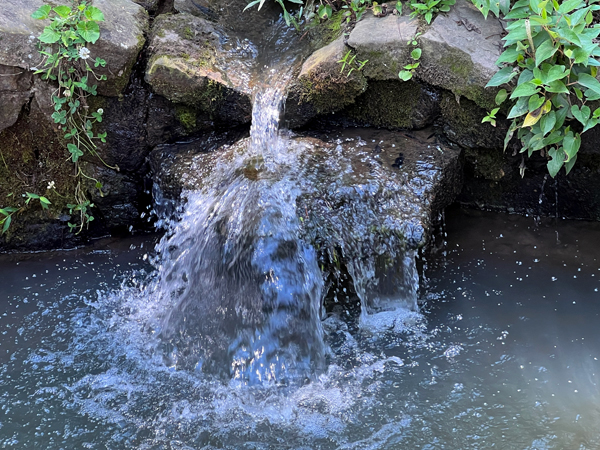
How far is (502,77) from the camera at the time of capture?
2.68 metres

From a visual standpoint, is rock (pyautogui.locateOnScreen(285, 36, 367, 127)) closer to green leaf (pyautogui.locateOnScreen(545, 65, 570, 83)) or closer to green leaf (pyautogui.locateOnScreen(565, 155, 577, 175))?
green leaf (pyautogui.locateOnScreen(545, 65, 570, 83))

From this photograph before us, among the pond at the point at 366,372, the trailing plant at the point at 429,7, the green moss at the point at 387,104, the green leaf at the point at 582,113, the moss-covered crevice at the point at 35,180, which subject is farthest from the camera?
the moss-covered crevice at the point at 35,180

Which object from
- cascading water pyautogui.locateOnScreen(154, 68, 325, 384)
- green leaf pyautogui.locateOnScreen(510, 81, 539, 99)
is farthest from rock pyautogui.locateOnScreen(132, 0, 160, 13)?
green leaf pyautogui.locateOnScreen(510, 81, 539, 99)

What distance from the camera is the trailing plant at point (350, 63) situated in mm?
3041

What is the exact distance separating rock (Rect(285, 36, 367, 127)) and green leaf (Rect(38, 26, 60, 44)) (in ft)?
4.35

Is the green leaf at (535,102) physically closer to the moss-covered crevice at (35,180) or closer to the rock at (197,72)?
the rock at (197,72)

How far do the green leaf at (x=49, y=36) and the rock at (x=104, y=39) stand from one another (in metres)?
0.13

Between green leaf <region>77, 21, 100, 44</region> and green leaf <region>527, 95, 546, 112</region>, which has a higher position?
green leaf <region>77, 21, 100, 44</region>

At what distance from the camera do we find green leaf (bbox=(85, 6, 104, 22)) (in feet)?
9.64

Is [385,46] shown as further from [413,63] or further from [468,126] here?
[468,126]

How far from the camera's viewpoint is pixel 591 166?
3.12 m

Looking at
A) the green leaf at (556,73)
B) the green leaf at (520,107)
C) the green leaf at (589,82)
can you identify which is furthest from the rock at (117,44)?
the green leaf at (589,82)

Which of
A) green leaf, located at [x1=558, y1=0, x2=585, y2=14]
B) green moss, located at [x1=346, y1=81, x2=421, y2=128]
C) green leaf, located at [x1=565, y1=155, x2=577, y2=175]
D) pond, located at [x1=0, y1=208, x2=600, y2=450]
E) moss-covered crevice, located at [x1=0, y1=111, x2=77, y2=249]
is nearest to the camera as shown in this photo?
pond, located at [x1=0, y1=208, x2=600, y2=450]

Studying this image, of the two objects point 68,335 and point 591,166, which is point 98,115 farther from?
point 591,166
